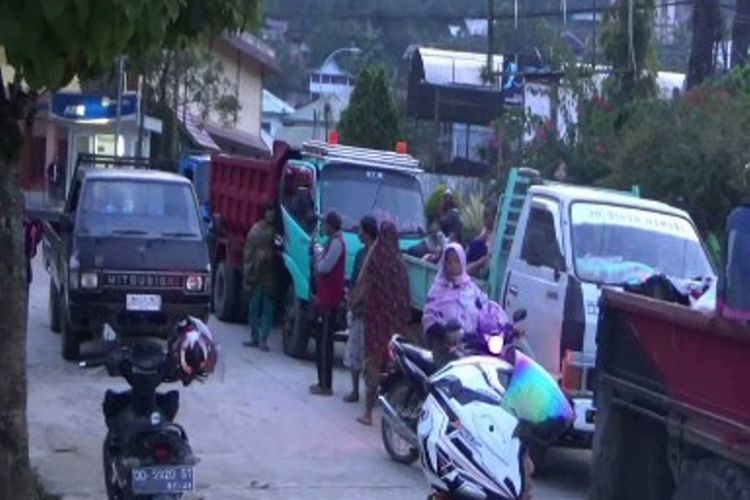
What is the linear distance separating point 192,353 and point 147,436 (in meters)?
0.57

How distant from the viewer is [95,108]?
124 ft

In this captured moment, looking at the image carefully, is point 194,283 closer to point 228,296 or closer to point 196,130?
point 228,296

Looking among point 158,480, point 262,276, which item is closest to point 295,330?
point 262,276

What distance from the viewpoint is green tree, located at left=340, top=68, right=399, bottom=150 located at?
4141 cm

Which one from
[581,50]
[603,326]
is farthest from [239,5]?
[581,50]

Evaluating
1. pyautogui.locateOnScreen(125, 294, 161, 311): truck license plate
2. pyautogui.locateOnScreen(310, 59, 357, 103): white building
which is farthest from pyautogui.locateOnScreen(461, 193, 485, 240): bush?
pyautogui.locateOnScreen(310, 59, 357, 103): white building

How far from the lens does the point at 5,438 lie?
9594mm

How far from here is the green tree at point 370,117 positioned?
41.4 meters

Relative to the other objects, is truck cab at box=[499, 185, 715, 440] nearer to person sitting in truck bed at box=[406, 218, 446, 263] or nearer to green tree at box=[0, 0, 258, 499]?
green tree at box=[0, 0, 258, 499]

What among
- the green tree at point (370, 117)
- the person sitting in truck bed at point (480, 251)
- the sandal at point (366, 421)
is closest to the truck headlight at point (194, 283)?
the person sitting in truck bed at point (480, 251)

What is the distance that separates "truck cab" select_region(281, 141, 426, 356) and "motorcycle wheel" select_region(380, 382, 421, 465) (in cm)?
→ 576

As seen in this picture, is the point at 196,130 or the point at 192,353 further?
the point at 196,130

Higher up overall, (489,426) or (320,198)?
(489,426)

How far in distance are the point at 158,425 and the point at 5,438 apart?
0.84 m
